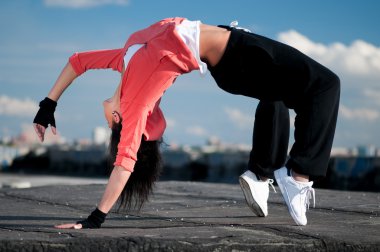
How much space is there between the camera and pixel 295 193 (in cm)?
362

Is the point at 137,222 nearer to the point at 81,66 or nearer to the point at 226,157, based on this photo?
the point at 81,66

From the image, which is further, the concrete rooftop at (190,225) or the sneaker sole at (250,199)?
the sneaker sole at (250,199)

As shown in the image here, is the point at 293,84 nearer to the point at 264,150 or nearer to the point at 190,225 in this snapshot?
the point at 264,150

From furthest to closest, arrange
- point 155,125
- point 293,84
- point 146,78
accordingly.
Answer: point 155,125 < point 293,84 < point 146,78

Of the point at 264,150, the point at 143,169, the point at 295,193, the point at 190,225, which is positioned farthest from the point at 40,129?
the point at 295,193

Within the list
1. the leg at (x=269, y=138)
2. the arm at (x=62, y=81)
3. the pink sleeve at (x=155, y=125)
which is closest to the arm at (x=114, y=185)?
the pink sleeve at (x=155, y=125)

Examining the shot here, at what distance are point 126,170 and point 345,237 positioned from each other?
104cm

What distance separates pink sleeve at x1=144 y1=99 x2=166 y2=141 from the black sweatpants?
328mm

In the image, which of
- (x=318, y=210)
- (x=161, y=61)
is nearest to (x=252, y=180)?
(x=318, y=210)

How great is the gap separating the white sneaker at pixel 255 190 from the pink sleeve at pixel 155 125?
2.11 ft

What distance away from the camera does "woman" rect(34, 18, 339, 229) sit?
3.30 m

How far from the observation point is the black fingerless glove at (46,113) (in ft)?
11.9

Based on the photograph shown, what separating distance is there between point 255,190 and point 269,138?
309 millimetres

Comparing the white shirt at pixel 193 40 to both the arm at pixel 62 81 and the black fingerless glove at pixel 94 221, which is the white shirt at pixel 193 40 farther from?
the black fingerless glove at pixel 94 221
